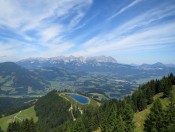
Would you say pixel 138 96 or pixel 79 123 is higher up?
pixel 138 96

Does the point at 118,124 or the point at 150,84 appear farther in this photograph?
the point at 150,84

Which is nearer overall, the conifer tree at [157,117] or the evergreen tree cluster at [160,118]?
the evergreen tree cluster at [160,118]

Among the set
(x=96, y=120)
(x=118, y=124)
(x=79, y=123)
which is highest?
(x=118, y=124)

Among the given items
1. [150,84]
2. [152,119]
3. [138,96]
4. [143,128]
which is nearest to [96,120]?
[138,96]

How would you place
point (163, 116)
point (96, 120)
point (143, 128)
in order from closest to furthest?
point (163, 116)
point (143, 128)
point (96, 120)

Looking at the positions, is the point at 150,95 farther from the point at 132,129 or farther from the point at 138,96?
the point at 132,129

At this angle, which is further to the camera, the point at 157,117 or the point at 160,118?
the point at 157,117

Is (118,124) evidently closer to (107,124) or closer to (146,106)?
(107,124)

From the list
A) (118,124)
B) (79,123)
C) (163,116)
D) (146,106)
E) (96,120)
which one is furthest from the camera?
(96,120)

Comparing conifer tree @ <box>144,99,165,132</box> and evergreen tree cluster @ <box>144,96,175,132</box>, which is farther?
conifer tree @ <box>144,99,165,132</box>
